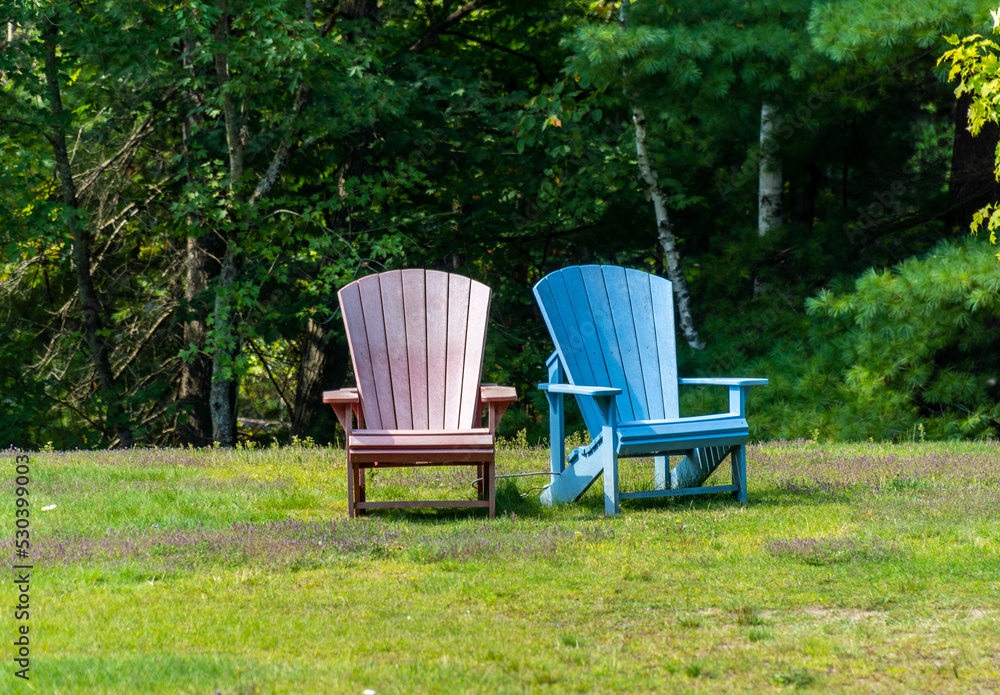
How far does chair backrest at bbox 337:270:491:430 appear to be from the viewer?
5297 millimetres

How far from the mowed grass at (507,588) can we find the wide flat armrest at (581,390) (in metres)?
0.59

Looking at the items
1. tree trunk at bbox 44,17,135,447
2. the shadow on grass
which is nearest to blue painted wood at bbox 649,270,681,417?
the shadow on grass

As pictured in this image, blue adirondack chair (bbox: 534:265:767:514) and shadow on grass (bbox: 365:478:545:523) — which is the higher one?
blue adirondack chair (bbox: 534:265:767:514)

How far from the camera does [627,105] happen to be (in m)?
10.0

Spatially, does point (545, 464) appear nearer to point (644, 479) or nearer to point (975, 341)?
point (644, 479)

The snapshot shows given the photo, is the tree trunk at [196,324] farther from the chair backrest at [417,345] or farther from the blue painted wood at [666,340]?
the blue painted wood at [666,340]

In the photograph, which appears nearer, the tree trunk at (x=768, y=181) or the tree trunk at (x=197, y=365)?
the tree trunk at (x=768, y=181)

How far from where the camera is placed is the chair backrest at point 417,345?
5.30 m

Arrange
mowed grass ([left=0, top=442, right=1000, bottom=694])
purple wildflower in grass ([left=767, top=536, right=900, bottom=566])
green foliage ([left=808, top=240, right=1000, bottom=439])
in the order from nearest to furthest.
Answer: mowed grass ([left=0, top=442, right=1000, bottom=694]), purple wildflower in grass ([left=767, top=536, right=900, bottom=566]), green foliage ([left=808, top=240, right=1000, bottom=439])

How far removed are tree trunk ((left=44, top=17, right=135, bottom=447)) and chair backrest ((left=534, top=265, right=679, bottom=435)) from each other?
580 centimetres

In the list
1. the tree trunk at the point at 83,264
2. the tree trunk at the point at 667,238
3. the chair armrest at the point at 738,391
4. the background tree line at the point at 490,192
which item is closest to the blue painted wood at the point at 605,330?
the chair armrest at the point at 738,391

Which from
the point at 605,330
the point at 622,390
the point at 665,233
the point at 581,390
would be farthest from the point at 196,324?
the point at 581,390

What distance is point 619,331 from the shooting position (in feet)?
17.9

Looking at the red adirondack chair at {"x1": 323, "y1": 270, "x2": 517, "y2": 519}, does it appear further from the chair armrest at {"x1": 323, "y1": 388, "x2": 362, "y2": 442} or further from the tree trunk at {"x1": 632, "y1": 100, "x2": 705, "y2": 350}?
the tree trunk at {"x1": 632, "y1": 100, "x2": 705, "y2": 350}
